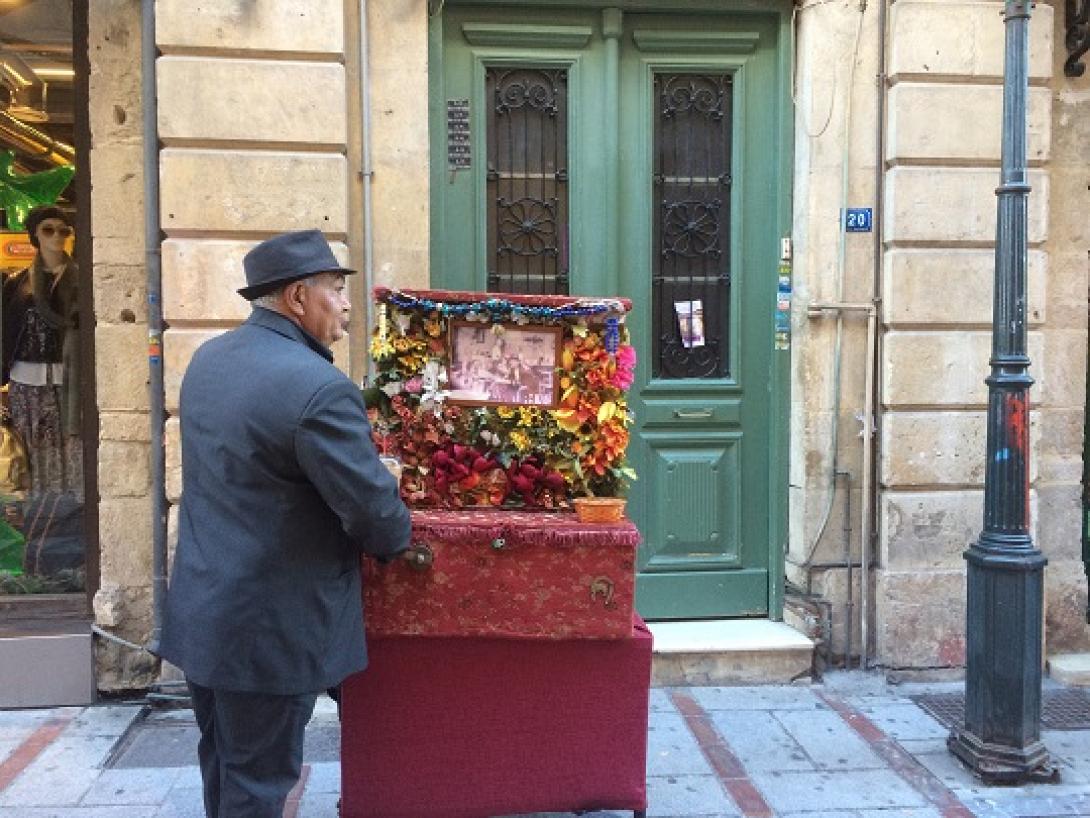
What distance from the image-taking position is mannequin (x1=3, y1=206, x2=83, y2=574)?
5203 millimetres

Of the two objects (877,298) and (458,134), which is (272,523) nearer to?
(458,134)

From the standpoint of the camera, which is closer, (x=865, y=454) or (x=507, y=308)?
(x=507, y=308)

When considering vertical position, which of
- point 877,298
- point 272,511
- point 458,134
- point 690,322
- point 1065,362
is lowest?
point 272,511

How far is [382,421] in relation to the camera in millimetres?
3486

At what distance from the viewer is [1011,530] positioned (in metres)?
4.08

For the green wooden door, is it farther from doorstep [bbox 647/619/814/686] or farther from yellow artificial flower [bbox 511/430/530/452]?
yellow artificial flower [bbox 511/430/530/452]

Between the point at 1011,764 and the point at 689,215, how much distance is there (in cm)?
316

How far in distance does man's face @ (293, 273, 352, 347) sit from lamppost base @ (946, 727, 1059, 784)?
320 cm

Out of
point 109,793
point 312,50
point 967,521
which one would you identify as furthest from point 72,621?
point 967,521

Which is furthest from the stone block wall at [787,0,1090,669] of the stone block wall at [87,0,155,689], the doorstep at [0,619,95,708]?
the doorstep at [0,619,95,708]

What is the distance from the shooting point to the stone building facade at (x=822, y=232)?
478 cm

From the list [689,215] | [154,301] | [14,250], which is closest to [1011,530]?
[689,215]

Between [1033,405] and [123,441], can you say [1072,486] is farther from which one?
[123,441]

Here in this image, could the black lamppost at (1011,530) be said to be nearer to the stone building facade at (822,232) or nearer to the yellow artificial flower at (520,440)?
the stone building facade at (822,232)
